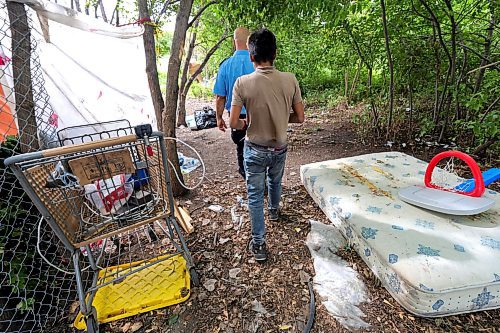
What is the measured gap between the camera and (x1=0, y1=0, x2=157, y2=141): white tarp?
2680 mm

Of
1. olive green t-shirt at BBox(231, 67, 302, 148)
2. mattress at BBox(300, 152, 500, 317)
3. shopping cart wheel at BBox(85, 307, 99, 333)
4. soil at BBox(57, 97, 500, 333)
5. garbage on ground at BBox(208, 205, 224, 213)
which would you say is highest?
olive green t-shirt at BBox(231, 67, 302, 148)

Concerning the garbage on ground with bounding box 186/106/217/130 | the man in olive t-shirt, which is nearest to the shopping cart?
the man in olive t-shirt

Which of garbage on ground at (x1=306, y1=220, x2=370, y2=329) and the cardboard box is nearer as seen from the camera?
the cardboard box

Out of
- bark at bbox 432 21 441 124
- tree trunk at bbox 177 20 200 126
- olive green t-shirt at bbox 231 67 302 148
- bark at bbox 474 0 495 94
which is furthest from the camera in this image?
tree trunk at bbox 177 20 200 126

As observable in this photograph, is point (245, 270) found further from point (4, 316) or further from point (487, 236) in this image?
point (487, 236)

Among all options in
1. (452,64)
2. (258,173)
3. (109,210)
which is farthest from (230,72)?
(452,64)

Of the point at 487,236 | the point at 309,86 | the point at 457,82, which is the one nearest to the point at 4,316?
the point at 487,236

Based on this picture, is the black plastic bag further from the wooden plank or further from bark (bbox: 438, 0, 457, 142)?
bark (bbox: 438, 0, 457, 142)

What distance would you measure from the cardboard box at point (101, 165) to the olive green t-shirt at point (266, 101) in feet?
2.82

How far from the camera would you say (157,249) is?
2.37 meters

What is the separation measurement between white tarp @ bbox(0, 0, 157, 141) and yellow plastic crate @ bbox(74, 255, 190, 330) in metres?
2.04

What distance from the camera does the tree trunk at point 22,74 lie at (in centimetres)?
170

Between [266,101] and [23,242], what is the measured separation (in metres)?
1.94

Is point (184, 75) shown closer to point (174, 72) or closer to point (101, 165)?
point (174, 72)
